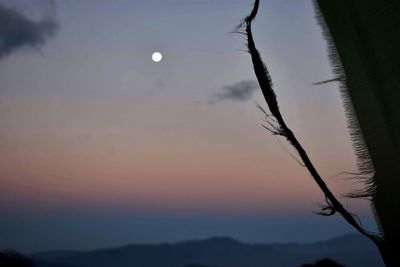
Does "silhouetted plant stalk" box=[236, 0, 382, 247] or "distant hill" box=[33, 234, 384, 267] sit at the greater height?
"distant hill" box=[33, 234, 384, 267]

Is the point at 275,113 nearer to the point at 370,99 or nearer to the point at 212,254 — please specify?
the point at 370,99

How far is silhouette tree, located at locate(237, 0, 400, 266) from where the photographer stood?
1.60 meters

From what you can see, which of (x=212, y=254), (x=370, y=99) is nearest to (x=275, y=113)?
(x=370, y=99)

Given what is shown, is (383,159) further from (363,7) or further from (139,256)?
(139,256)

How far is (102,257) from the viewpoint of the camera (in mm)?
174000

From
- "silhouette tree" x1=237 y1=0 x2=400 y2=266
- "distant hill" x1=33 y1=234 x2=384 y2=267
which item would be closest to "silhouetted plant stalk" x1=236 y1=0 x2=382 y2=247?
"silhouette tree" x1=237 y1=0 x2=400 y2=266

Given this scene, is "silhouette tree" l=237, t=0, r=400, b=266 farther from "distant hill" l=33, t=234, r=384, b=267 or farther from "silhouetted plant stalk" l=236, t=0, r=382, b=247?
"distant hill" l=33, t=234, r=384, b=267

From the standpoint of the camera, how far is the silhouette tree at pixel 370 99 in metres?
1.60

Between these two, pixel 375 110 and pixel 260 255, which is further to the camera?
pixel 260 255

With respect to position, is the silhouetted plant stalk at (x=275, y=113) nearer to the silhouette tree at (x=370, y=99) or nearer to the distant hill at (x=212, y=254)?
the silhouette tree at (x=370, y=99)

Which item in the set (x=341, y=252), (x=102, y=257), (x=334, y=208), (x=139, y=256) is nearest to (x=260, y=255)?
(x=341, y=252)

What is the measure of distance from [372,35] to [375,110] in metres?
0.28

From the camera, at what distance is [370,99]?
1672mm

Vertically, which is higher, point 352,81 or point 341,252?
point 341,252
